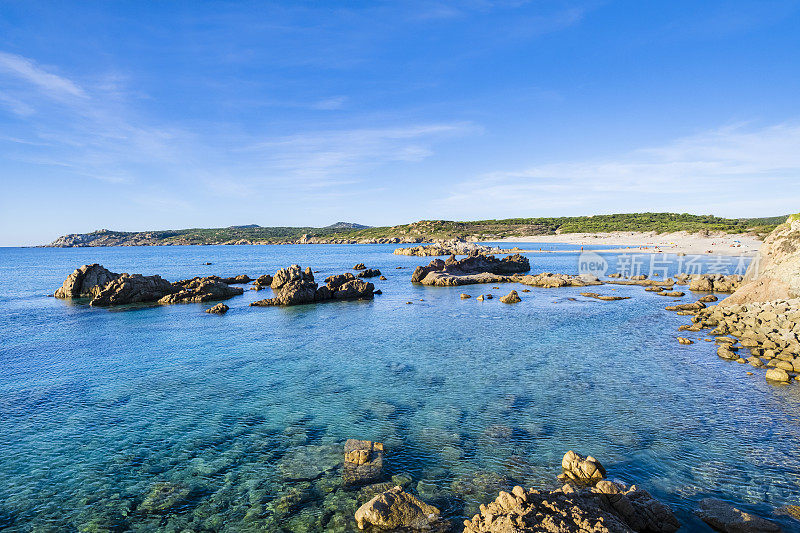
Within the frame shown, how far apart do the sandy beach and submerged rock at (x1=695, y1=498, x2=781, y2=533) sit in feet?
377

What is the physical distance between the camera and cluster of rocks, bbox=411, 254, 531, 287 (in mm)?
69137

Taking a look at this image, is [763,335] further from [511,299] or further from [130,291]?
[130,291]

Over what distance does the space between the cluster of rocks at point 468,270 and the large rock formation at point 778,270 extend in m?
37.4

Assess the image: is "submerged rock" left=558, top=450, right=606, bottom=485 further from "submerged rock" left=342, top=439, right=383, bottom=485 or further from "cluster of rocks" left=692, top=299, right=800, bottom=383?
"cluster of rocks" left=692, top=299, right=800, bottom=383

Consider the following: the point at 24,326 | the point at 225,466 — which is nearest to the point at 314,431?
the point at 225,466

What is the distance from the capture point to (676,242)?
151m

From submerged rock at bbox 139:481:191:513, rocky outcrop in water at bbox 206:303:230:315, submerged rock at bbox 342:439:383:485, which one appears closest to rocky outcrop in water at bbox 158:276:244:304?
rocky outcrop in water at bbox 206:303:230:315

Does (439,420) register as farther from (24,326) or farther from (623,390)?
(24,326)

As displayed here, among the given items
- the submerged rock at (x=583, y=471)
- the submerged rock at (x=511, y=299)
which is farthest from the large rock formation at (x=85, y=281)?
the submerged rock at (x=583, y=471)

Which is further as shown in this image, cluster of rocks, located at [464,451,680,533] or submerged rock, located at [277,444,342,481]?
submerged rock, located at [277,444,342,481]

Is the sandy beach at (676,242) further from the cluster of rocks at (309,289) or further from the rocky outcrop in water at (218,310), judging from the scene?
the rocky outcrop in water at (218,310)

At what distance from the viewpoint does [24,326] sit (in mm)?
40656

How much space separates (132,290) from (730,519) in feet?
198

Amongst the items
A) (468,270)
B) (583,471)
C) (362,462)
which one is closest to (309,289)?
(468,270)
